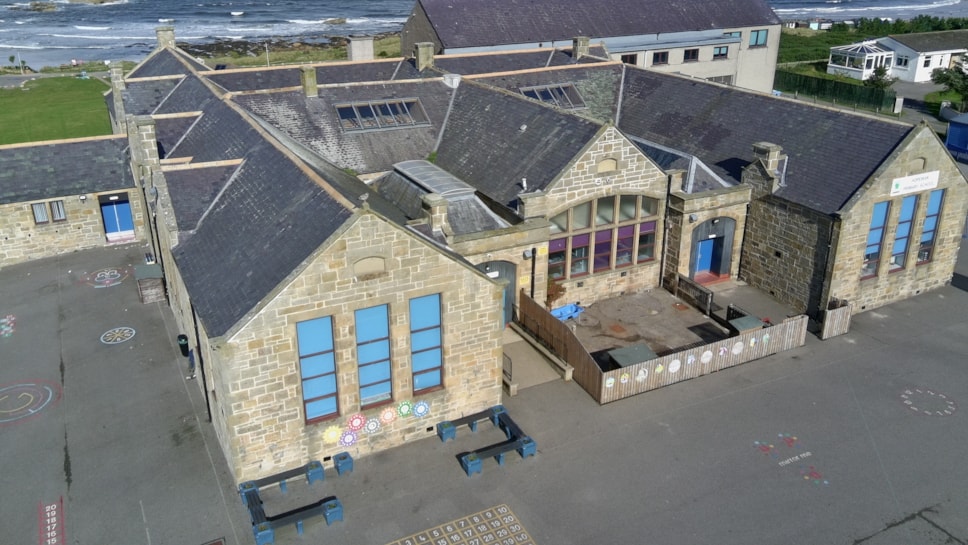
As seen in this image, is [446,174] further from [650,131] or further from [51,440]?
[51,440]

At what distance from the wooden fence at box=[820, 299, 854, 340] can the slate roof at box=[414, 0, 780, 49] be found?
3418cm

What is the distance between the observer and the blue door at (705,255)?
31981 mm

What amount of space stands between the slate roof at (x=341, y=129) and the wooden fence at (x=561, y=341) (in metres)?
9.64

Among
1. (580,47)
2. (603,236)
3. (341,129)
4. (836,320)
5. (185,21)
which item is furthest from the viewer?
(185,21)

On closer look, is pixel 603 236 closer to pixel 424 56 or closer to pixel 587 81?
pixel 587 81

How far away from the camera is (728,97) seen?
1378 inches

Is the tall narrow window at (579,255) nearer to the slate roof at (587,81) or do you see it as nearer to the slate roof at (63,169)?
the slate roof at (587,81)

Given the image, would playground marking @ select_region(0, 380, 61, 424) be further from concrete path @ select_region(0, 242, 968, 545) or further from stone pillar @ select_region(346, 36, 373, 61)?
stone pillar @ select_region(346, 36, 373, 61)

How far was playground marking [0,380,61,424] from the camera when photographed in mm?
23516

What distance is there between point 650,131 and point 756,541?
22869 mm

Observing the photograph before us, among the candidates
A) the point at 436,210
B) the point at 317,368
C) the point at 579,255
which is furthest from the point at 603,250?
the point at 317,368

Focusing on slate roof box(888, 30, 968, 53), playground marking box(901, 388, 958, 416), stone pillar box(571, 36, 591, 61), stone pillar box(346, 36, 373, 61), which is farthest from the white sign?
slate roof box(888, 30, 968, 53)

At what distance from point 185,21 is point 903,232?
16029 centimetres

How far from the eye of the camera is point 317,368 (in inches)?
785
